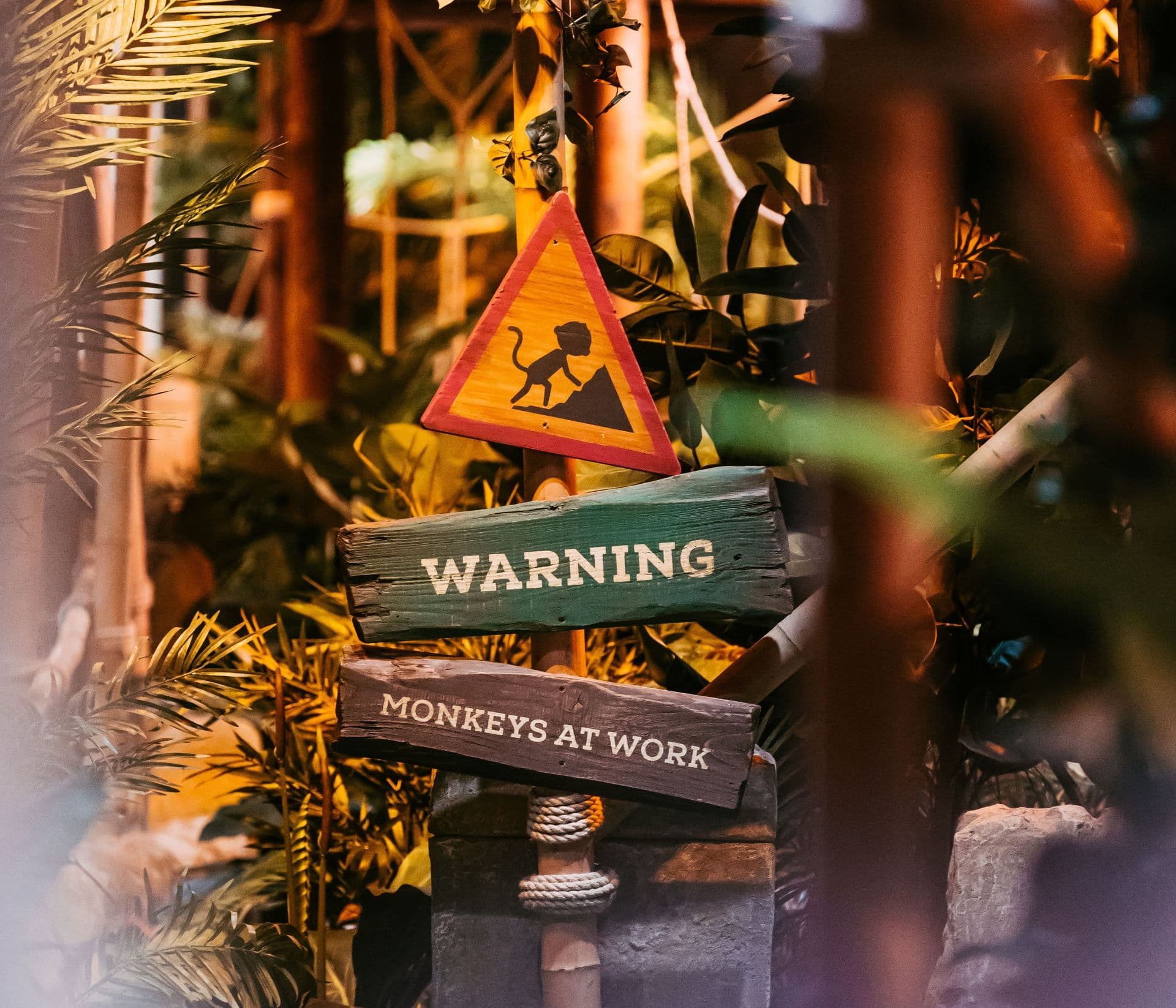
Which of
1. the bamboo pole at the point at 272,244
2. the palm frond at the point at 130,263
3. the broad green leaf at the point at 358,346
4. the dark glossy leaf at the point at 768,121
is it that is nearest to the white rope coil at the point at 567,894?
the palm frond at the point at 130,263

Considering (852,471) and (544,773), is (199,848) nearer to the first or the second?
(544,773)

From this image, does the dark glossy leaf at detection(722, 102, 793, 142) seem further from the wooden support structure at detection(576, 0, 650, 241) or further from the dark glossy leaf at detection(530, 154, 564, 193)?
the dark glossy leaf at detection(530, 154, 564, 193)

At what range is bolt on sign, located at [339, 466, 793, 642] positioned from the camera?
81 centimetres

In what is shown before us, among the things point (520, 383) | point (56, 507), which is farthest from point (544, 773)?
point (56, 507)

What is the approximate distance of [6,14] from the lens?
685mm

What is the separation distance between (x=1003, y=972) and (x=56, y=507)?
2.58ft

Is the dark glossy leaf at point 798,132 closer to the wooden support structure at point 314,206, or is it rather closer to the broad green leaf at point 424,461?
the broad green leaf at point 424,461

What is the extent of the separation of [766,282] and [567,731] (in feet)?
1.84

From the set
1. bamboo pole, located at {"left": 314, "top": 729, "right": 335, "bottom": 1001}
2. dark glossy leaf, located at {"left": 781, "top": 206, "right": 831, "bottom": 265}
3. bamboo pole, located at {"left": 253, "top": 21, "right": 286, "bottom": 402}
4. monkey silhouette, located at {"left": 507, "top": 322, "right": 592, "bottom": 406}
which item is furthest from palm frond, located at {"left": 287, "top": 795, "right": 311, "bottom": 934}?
bamboo pole, located at {"left": 253, "top": 21, "right": 286, "bottom": 402}

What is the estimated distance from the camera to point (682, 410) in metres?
1.11

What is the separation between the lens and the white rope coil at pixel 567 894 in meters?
0.84

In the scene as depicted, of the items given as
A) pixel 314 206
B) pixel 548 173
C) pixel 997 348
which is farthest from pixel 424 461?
pixel 314 206

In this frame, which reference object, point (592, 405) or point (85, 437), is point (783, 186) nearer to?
point (592, 405)

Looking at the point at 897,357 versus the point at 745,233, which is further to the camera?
the point at 745,233
